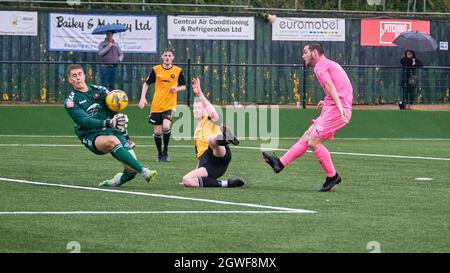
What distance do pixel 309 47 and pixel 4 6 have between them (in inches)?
845

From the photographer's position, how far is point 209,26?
1453 inches

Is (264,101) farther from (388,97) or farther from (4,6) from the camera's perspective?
(4,6)

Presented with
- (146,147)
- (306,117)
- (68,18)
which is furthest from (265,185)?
(68,18)

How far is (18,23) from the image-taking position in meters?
35.4

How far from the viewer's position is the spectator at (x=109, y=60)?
101 ft

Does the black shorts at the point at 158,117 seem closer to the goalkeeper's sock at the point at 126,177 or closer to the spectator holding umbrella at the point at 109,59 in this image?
the goalkeeper's sock at the point at 126,177

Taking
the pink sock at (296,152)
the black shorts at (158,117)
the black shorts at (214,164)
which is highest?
the black shorts at (158,117)

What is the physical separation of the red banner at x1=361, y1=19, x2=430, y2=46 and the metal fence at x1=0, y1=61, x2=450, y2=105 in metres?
2.88

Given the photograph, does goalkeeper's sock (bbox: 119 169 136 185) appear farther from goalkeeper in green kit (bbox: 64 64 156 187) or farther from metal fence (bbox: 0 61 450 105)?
metal fence (bbox: 0 61 450 105)

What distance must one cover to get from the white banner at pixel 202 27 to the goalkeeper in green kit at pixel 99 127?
21100mm

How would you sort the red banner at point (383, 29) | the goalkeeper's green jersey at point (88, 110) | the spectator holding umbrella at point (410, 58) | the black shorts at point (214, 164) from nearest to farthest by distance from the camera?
the goalkeeper's green jersey at point (88, 110) → the black shorts at point (214, 164) → the spectator holding umbrella at point (410, 58) → the red banner at point (383, 29)

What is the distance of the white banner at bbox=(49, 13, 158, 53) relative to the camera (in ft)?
117

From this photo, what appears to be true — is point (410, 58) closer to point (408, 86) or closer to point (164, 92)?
point (408, 86)

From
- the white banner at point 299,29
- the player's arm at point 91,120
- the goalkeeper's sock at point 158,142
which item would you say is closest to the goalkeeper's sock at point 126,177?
the player's arm at point 91,120
